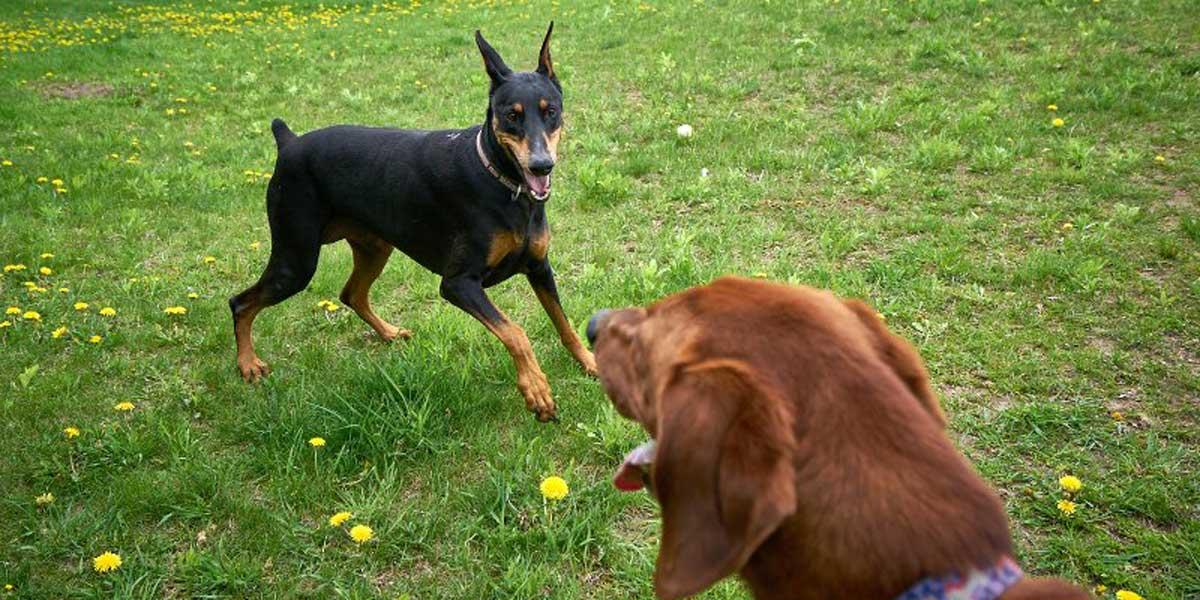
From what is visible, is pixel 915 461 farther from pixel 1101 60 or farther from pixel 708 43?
pixel 708 43

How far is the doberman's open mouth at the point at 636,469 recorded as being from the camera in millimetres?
2082

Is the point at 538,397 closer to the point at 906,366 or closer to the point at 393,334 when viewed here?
the point at 393,334

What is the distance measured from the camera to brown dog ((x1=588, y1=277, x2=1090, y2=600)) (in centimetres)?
134

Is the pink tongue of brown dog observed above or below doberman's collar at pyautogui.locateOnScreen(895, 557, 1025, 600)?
below

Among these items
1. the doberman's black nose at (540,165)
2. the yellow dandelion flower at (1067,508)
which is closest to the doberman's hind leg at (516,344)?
the doberman's black nose at (540,165)

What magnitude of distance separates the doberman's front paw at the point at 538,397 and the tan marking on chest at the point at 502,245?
639 millimetres

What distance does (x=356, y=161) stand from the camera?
4270 millimetres

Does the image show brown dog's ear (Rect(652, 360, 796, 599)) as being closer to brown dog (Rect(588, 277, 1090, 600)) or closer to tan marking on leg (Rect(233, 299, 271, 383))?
brown dog (Rect(588, 277, 1090, 600))

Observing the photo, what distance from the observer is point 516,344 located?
3826mm

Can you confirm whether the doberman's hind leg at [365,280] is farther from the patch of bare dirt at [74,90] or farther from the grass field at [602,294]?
the patch of bare dirt at [74,90]

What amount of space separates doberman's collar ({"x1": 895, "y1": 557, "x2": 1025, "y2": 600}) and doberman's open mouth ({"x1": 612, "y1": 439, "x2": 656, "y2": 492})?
2.50 feet

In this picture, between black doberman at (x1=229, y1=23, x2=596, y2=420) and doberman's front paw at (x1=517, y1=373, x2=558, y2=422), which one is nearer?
doberman's front paw at (x1=517, y1=373, x2=558, y2=422)

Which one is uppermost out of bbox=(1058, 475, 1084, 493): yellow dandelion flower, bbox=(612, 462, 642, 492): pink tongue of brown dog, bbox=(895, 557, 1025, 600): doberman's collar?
bbox=(895, 557, 1025, 600): doberman's collar

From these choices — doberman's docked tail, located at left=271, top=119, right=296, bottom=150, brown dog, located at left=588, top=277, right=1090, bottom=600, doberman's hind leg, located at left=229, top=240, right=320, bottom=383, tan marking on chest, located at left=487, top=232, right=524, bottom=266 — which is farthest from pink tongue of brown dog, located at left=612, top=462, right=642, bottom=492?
doberman's docked tail, located at left=271, top=119, right=296, bottom=150
